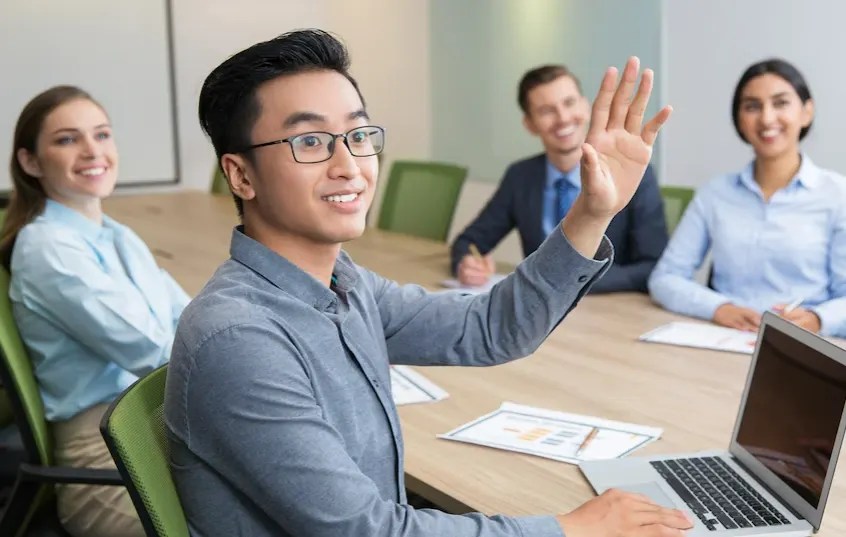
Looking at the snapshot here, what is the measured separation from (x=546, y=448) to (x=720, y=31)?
3.32 m

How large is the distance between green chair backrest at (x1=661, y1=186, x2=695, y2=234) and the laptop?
73.8 inches

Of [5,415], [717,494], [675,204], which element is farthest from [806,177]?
[5,415]

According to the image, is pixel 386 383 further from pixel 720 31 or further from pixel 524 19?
pixel 524 19

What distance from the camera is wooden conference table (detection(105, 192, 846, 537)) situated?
4.62 ft

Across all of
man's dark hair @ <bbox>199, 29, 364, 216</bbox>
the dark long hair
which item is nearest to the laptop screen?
man's dark hair @ <bbox>199, 29, 364, 216</bbox>

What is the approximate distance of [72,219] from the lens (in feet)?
7.12

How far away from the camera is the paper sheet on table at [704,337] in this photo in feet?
6.91

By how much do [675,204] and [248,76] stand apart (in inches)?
94.0

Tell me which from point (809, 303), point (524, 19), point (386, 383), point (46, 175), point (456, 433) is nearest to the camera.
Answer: point (386, 383)

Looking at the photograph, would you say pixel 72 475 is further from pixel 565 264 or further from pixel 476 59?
pixel 476 59

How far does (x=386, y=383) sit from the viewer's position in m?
1.31

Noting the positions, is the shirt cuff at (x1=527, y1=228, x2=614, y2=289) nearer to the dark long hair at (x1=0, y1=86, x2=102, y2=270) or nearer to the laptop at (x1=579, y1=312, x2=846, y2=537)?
the laptop at (x1=579, y1=312, x2=846, y2=537)

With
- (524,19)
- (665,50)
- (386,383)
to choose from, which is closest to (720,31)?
(665,50)

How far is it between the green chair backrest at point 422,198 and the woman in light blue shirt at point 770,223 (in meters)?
1.38
